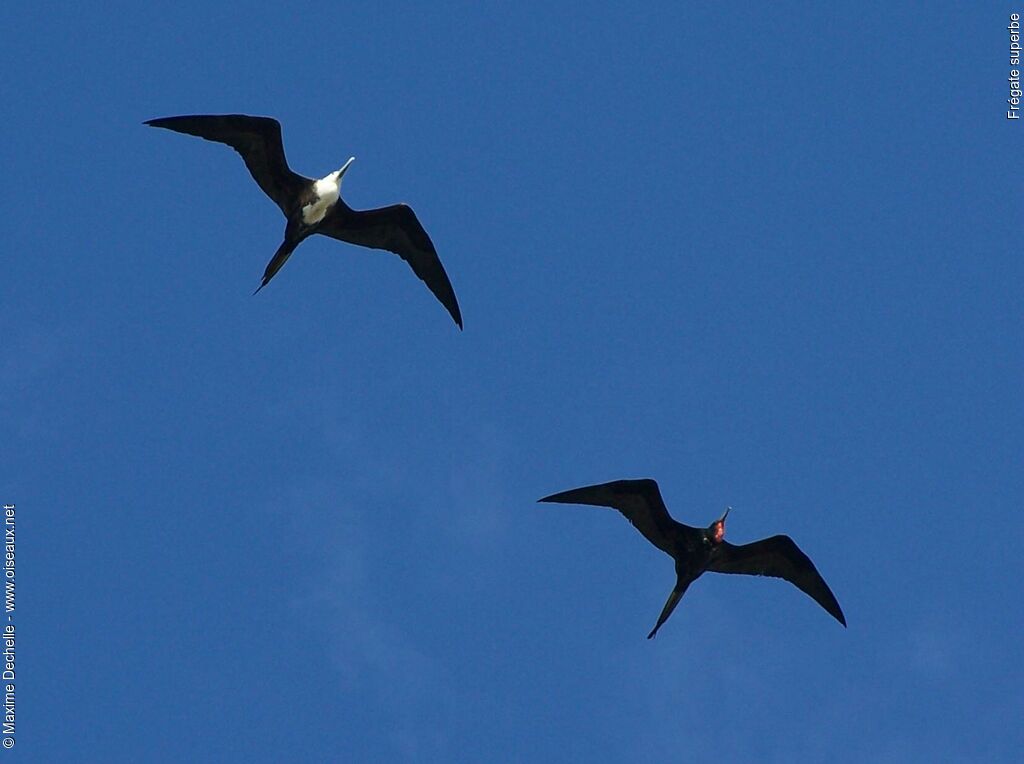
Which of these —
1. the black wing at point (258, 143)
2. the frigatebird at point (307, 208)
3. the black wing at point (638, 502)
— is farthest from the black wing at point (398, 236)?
the black wing at point (638, 502)

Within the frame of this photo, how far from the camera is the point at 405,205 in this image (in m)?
36.2

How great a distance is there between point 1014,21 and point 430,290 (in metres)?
11.1

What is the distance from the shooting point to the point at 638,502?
34375 millimetres

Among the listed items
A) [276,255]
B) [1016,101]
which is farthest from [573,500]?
[1016,101]

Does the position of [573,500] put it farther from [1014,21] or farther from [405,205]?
[1014,21]

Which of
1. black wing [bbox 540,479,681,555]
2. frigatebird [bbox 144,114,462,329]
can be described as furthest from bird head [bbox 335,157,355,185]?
black wing [bbox 540,479,681,555]

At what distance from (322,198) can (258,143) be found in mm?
1330

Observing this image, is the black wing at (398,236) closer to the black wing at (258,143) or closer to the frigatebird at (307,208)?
the frigatebird at (307,208)

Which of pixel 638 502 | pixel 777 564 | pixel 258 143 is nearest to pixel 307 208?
pixel 258 143

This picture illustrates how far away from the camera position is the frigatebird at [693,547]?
34.2m

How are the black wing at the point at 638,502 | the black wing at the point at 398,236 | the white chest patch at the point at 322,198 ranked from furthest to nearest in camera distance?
the black wing at the point at 398,236 < the white chest patch at the point at 322,198 < the black wing at the point at 638,502

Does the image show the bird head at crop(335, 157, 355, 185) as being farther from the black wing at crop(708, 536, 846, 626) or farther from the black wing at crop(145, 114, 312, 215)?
the black wing at crop(708, 536, 846, 626)

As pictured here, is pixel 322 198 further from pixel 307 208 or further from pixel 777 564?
pixel 777 564

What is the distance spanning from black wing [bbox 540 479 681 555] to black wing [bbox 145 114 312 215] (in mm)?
6552
